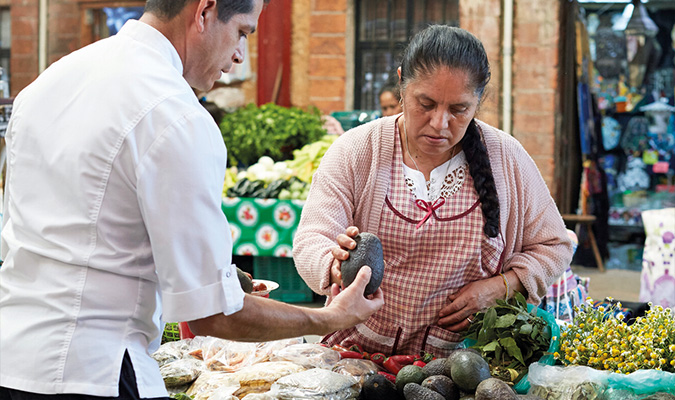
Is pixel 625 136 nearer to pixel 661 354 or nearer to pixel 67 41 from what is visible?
pixel 67 41

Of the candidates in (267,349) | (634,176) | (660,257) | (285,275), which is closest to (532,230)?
(267,349)

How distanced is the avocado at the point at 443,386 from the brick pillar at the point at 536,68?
17.4ft

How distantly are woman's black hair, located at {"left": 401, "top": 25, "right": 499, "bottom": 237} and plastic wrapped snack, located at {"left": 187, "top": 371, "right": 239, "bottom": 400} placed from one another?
94cm

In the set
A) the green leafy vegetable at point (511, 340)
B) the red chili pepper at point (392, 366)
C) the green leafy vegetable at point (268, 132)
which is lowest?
the red chili pepper at point (392, 366)

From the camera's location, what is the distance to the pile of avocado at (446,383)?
190cm

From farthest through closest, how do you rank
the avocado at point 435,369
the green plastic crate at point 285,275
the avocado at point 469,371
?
the green plastic crate at point 285,275 < the avocado at point 435,369 < the avocado at point 469,371

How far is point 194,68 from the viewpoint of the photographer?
1.58m

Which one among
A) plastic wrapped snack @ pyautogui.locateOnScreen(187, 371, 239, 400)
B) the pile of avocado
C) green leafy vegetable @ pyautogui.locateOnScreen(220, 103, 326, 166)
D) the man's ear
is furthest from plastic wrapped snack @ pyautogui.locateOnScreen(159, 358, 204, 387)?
green leafy vegetable @ pyautogui.locateOnScreen(220, 103, 326, 166)

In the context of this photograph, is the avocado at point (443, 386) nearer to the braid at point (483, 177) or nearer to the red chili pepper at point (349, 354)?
the red chili pepper at point (349, 354)

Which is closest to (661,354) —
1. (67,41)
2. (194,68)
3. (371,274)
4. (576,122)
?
(371,274)

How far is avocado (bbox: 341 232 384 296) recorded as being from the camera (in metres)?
1.96

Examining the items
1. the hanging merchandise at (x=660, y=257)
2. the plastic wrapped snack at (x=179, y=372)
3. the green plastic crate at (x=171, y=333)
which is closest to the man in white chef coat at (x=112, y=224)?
the plastic wrapped snack at (x=179, y=372)

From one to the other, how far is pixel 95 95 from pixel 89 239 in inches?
10.6

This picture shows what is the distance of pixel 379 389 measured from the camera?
6.76 feet
